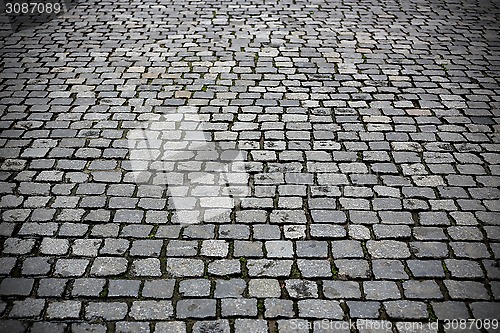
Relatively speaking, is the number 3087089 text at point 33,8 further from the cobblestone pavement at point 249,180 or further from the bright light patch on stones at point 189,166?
the bright light patch on stones at point 189,166

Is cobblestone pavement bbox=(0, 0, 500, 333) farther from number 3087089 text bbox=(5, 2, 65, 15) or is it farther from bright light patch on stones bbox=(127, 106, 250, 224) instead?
number 3087089 text bbox=(5, 2, 65, 15)

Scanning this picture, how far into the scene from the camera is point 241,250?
12.5 feet

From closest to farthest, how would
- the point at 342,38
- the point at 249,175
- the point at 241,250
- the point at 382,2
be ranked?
the point at 241,250 → the point at 249,175 → the point at 342,38 → the point at 382,2

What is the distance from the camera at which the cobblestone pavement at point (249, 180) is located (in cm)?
338

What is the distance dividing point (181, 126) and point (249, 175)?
1.33 m

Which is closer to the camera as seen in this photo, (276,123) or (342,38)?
(276,123)

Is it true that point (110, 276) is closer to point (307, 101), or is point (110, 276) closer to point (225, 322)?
point (225, 322)

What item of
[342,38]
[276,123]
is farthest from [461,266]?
[342,38]
